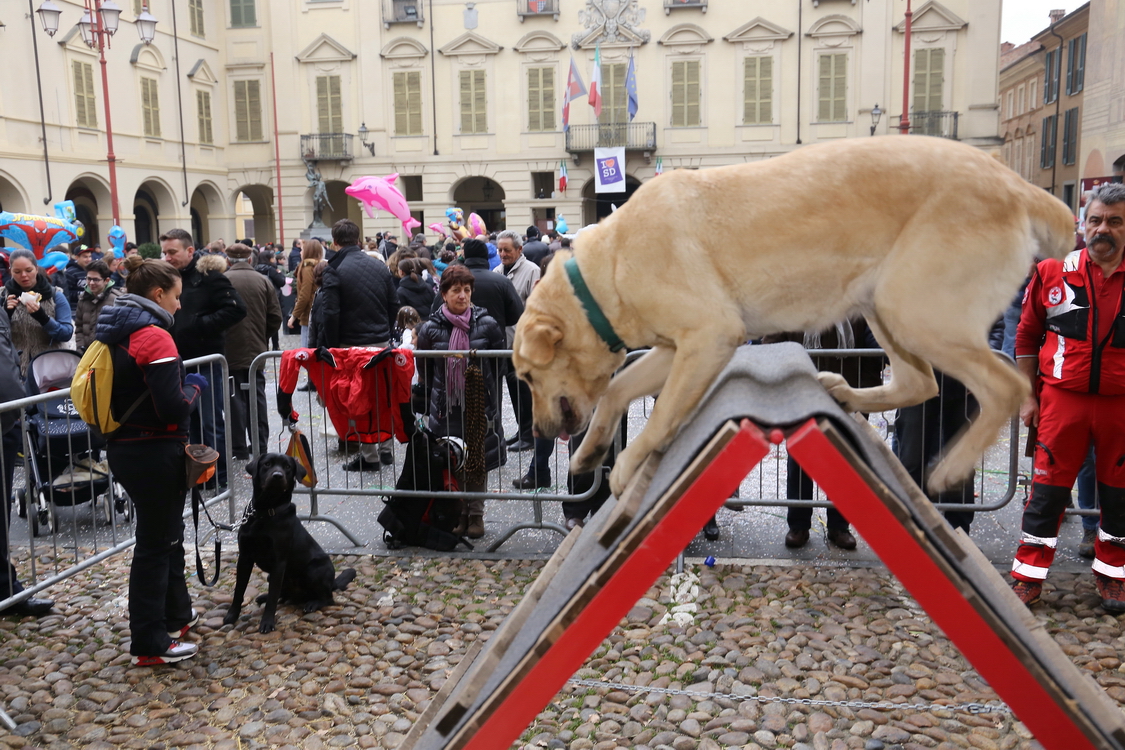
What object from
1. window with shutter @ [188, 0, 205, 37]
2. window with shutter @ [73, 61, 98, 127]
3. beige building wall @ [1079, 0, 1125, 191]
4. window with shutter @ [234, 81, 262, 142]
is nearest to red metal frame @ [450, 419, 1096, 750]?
beige building wall @ [1079, 0, 1125, 191]

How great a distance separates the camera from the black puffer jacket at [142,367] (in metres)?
4.10

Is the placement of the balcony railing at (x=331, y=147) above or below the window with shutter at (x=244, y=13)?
below

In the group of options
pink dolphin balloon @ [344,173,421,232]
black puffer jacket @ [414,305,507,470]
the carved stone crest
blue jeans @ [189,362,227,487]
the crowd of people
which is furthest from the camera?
the carved stone crest

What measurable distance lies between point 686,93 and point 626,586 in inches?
1208

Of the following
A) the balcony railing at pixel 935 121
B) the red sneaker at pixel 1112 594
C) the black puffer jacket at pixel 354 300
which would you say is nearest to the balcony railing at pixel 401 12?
the balcony railing at pixel 935 121

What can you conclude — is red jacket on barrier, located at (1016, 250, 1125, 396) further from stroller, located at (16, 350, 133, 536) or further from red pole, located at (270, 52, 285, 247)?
red pole, located at (270, 52, 285, 247)

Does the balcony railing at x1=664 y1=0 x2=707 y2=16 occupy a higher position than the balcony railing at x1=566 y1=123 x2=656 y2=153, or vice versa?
the balcony railing at x1=664 y1=0 x2=707 y2=16

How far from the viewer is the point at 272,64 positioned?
3184 centimetres

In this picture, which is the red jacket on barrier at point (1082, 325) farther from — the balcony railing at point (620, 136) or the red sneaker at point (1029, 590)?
the balcony railing at point (620, 136)

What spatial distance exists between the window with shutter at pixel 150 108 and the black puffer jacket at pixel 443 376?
26752 mm

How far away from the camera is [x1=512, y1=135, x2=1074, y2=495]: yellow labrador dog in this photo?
6.95ft

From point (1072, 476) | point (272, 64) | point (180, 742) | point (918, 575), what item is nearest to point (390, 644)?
point (180, 742)

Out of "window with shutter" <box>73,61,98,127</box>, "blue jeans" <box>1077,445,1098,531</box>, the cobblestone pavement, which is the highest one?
"window with shutter" <box>73,61,98,127</box>

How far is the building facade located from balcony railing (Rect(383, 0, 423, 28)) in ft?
0.34
